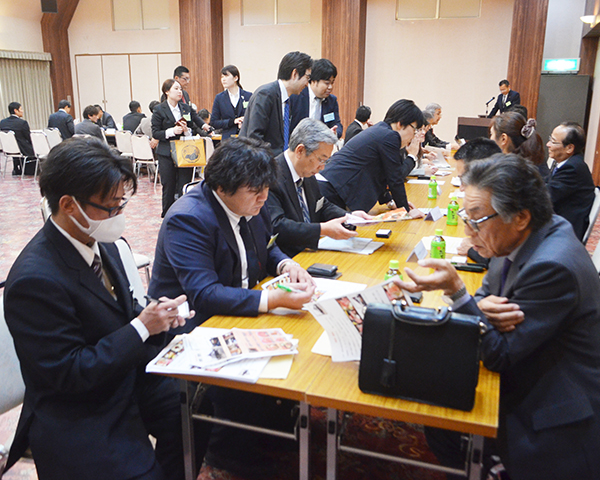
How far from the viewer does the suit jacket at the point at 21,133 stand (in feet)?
32.4

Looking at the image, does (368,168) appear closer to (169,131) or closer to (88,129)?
(169,131)

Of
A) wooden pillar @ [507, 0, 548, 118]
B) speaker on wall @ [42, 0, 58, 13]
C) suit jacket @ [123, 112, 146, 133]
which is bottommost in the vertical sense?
suit jacket @ [123, 112, 146, 133]

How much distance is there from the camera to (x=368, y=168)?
3926mm

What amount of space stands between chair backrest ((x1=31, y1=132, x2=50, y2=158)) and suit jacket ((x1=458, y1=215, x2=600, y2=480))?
9698 mm

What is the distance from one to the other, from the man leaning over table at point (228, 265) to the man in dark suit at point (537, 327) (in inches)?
27.0

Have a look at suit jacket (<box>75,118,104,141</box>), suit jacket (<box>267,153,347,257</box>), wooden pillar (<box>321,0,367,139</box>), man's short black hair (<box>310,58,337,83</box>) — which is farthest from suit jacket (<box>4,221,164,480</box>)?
wooden pillar (<box>321,0,367,139</box>)

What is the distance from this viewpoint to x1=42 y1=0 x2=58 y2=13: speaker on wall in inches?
473

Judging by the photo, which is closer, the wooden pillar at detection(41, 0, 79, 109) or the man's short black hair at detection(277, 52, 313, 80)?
the man's short black hair at detection(277, 52, 313, 80)

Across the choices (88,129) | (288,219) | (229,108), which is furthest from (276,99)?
(88,129)

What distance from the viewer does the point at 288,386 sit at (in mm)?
1478

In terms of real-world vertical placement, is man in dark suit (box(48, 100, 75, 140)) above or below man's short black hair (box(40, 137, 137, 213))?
below

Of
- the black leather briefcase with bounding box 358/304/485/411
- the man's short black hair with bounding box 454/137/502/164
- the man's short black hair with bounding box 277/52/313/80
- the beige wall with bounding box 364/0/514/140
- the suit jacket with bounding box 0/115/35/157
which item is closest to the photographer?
the black leather briefcase with bounding box 358/304/485/411

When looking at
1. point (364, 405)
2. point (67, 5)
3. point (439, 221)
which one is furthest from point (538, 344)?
point (67, 5)

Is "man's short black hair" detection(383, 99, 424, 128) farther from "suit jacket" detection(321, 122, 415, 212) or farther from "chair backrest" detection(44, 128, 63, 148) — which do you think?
"chair backrest" detection(44, 128, 63, 148)
